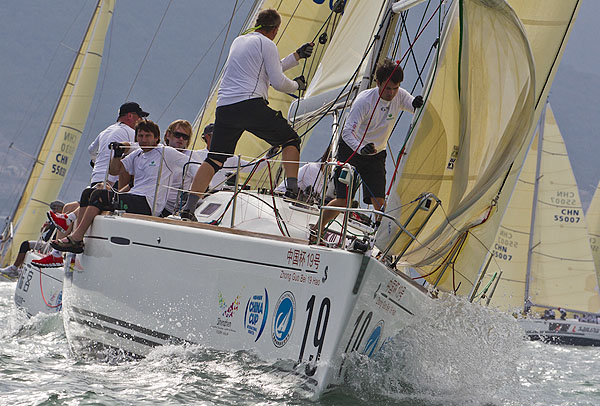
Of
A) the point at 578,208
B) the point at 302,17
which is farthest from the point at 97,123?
the point at 302,17

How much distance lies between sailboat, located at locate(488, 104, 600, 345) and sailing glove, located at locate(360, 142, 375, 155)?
1581cm

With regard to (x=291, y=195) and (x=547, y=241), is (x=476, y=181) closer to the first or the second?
(x=291, y=195)

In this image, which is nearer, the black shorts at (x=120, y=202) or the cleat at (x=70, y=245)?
the cleat at (x=70, y=245)

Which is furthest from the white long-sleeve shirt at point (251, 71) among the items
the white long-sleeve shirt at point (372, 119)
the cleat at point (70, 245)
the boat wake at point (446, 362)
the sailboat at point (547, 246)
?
the sailboat at point (547, 246)

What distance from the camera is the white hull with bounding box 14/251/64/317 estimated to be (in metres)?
7.96

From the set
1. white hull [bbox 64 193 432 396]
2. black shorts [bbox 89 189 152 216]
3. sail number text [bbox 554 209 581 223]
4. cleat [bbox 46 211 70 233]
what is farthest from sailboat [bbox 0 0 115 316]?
white hull [bbox 64 193 432 396]

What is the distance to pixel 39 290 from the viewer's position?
8445 millimetres

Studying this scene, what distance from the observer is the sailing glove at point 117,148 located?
536 cm

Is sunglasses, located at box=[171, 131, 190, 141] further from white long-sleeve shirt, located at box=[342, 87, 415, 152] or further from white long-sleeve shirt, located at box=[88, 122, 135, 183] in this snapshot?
white long-sleeve shirt, located at box=[342, 87, 415, 152]

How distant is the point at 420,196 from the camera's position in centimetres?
434

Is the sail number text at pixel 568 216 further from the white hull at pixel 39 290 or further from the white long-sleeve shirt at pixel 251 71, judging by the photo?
the white long-sleeve shirt at pixel 251 71

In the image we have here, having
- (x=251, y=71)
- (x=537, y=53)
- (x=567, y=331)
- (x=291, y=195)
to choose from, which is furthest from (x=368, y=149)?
(x=567, y=331)

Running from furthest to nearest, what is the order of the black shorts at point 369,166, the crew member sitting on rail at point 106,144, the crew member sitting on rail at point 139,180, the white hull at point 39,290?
1. the white hull at point 39,290
2. the crew member sitting on rail at point 106,144
3. the crew member sitting on rail at point 139,180
4. the black shorts at point 369,166

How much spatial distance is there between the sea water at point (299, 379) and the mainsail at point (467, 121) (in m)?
0.55
